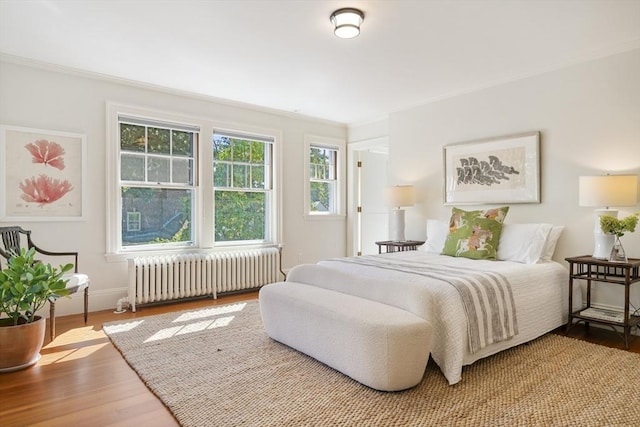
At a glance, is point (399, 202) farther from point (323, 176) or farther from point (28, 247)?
point (28, 247)

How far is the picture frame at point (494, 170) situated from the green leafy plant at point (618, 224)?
0.82 meters

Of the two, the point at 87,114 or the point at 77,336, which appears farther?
the point at 87,114

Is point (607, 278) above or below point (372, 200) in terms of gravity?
below

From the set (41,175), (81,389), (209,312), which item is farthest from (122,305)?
(81,389)

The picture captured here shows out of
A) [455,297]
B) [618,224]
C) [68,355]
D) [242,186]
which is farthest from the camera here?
[242,186]

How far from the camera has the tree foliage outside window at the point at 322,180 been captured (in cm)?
592

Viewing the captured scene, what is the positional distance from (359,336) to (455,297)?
2.20 feet

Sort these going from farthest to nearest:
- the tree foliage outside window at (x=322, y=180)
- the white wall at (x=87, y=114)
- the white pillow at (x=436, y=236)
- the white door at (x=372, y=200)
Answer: the white door at (x=372, y=200), the tree foliage outside window at (x=322, y=180), the white pillow at (x=436, y=236), the white wall at (x=87, y=114)

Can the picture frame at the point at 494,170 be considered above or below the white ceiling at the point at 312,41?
below

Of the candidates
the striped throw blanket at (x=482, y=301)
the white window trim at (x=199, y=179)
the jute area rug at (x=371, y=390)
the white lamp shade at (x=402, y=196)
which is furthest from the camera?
the white lamp shade at (x=402, y=196)

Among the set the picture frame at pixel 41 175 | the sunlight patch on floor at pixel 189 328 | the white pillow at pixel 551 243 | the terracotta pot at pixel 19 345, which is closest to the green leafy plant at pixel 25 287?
the terracotta pot at pixel 19 345

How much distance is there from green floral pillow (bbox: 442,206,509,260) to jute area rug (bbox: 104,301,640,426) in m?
0.90

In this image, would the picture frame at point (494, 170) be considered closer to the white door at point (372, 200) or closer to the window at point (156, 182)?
the white door at point (372, 200)

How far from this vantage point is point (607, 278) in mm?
3170
